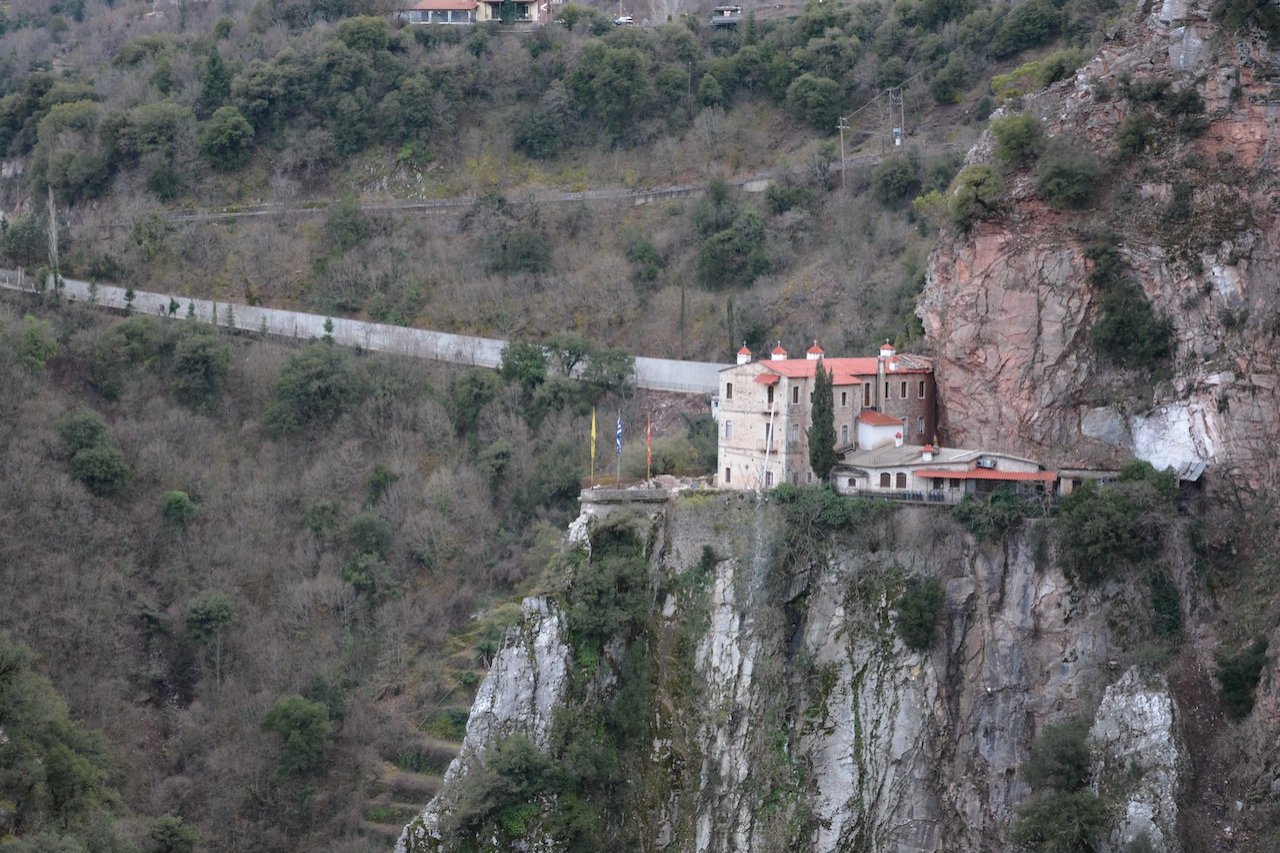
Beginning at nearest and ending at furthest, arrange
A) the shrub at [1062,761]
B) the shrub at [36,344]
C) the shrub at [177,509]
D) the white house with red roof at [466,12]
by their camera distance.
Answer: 1. the shrub at [1062,761]
2. the shrub at [177,509]
3. the shrub at [36,344]
4. the white house with red roof at [466,12]

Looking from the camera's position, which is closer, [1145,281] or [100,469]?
[1145,281]

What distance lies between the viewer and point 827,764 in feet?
136

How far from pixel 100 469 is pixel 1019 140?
2677 centimetres

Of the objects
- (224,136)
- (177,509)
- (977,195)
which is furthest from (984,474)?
(224,136)

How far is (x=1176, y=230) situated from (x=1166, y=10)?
510 centimetres

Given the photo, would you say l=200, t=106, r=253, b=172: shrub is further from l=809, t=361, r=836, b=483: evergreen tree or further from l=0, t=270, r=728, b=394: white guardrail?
l=809, t=361, r=836, b=483: evergreen tree

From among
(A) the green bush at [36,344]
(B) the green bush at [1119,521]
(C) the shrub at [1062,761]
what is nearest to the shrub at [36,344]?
(A) the green bush at [36,344]

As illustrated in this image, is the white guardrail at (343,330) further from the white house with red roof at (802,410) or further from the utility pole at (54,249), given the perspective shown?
the white house with red roof at (802,410)

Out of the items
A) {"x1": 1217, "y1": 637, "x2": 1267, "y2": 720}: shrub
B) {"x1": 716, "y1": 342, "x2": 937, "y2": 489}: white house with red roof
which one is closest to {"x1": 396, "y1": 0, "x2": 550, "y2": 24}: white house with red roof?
{"x1": 716, "y1": 342, "x2": 937, "y2": 489}: white house with red roof

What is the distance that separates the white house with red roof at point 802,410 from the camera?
4384 cm

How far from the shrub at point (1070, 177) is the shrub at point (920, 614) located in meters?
8.91

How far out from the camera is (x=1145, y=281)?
41.0 metres

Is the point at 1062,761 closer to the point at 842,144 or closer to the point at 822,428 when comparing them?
the point at 822,428

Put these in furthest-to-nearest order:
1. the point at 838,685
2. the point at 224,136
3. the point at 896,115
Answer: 1. the point at 224,136
2. the point at 896,115
3. the point at 838,685
